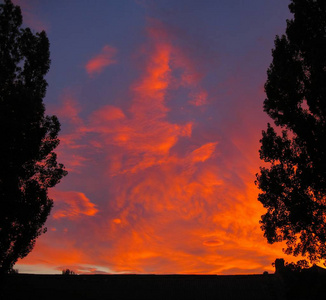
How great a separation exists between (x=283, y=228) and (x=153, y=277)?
56.4 feet

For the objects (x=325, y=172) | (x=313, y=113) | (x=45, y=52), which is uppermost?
(x=45, y=52)

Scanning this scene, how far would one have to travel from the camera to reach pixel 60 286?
27781mm

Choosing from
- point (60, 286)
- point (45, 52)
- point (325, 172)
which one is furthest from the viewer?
point (60, 286)

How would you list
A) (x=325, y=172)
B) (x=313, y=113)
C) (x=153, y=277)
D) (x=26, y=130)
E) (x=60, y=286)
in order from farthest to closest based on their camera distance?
1. (x=153, y=277)
2. (x=60, y=286)
3. (x=26, y=130)
4. (x=313, y=113)
5. (x=325, y=172)

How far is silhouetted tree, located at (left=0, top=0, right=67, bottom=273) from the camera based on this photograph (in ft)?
52.5

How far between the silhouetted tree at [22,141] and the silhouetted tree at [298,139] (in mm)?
12891

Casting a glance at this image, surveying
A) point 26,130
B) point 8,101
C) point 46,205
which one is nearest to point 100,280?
point 46,205

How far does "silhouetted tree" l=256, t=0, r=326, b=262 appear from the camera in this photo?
15469 mm

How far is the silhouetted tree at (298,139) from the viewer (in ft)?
50.8

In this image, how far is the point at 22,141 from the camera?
16.8 m

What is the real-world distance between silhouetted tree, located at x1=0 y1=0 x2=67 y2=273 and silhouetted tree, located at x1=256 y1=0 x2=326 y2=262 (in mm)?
12891

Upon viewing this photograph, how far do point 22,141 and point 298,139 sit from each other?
15.6 metres

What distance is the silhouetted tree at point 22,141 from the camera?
16000mm

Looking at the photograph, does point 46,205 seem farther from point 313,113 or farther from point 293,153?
point 313,113
